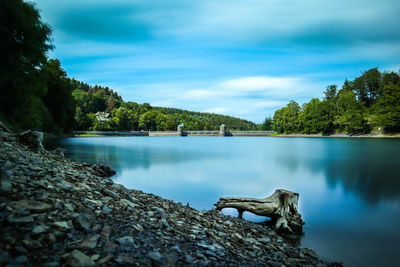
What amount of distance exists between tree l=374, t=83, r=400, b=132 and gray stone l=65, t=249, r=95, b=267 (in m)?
94.0

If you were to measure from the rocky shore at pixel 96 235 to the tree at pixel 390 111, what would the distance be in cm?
8996

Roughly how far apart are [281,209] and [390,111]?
89722 millimetres


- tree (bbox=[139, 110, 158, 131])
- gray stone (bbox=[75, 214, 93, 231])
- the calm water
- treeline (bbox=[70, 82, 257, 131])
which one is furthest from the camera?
tree (bbox=[139, 110, 158, 131])

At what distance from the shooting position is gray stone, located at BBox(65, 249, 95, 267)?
291cm

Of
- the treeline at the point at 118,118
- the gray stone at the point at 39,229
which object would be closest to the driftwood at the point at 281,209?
the gray stone at the point at 39,229

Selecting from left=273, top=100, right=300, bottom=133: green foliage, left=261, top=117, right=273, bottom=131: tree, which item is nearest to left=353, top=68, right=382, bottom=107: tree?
left=273, top=100, right=300, bottom=133: green foliage

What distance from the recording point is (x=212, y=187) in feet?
48.2

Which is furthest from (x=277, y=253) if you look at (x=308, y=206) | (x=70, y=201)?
(x=308, y=206)

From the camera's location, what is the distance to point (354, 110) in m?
88.5

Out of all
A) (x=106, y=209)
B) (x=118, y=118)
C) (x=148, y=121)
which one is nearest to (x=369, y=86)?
(x=148, y=121)

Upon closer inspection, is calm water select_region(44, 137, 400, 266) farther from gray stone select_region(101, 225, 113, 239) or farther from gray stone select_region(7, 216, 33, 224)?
gray stone select_region(7, 216, 33, 224)

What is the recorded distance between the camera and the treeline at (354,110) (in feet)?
258

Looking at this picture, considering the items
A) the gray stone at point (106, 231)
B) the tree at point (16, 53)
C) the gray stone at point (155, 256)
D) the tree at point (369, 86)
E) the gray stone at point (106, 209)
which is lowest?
the gray stone at point (155, 256)

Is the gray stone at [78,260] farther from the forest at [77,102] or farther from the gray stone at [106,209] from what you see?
the forest at [77,102]
